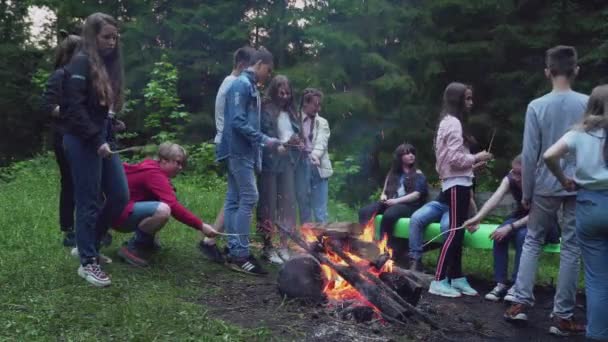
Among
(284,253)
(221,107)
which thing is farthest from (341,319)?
(221,107)

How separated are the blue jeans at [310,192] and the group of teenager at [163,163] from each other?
1 centimetres

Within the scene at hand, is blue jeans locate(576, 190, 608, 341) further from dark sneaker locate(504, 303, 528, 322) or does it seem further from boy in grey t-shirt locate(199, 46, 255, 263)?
boy in grey t-shirt locate(199, 46, 255, 263)

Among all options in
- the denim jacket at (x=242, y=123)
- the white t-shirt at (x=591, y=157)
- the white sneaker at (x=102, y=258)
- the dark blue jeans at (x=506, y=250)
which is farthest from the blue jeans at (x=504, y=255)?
the white sneaker at (x=102, y=258)

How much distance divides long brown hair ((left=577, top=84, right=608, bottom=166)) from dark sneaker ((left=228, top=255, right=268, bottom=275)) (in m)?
3.22

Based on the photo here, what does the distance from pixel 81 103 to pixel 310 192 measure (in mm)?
3042

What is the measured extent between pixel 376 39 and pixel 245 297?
28.6ft

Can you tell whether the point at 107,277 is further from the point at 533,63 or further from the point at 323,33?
the point at 533,63

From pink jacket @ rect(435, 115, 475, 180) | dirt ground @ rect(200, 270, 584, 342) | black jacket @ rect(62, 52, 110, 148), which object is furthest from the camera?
pink jacket @ rect(435, 115, 475, 180)

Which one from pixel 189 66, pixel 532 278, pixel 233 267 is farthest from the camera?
pixel 189 66

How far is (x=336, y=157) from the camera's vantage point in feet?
39.3

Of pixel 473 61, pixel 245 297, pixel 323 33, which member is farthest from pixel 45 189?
pixel 473 61

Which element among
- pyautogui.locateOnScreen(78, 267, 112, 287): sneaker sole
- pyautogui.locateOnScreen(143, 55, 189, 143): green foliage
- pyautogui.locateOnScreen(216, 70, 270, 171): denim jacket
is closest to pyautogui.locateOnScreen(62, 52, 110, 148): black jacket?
pyautogui.locateOnScreen(78, 267, 112, 287): sneaker sole

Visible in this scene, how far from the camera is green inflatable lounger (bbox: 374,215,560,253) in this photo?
6.38 m

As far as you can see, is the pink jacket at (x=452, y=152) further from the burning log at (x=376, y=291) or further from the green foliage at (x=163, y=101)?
the green foliage at (x=163, y=101)
